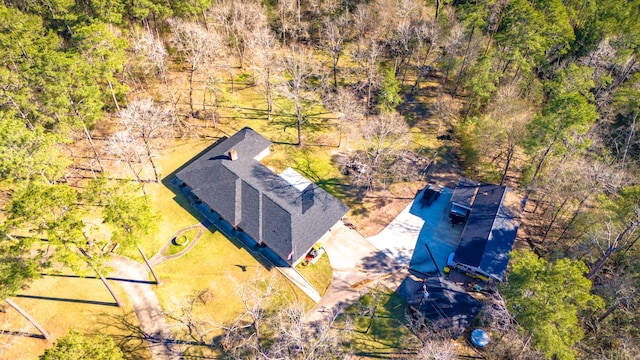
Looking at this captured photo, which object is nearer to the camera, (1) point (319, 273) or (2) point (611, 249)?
(2) point (611, 249)

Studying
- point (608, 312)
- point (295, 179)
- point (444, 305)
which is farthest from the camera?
point (295, 179)

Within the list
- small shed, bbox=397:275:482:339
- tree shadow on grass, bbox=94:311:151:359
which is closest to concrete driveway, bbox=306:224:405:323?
small shed, bbox=397:275:482:339

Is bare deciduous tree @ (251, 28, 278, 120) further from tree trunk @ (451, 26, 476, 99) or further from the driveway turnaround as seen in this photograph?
tree trunk @ (451, 26, 476, 99)

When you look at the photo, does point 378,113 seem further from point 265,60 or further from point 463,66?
point 265,60

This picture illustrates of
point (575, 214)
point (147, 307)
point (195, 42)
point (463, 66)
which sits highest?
point (195, 42)

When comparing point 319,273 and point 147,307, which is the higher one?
point 319,273

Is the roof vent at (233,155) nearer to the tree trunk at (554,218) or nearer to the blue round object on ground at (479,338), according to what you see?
the blue round object on ground at (479,338)

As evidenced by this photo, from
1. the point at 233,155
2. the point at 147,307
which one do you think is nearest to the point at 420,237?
the point at 233,155

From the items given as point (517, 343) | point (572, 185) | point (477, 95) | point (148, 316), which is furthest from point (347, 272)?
point (477, 95)
